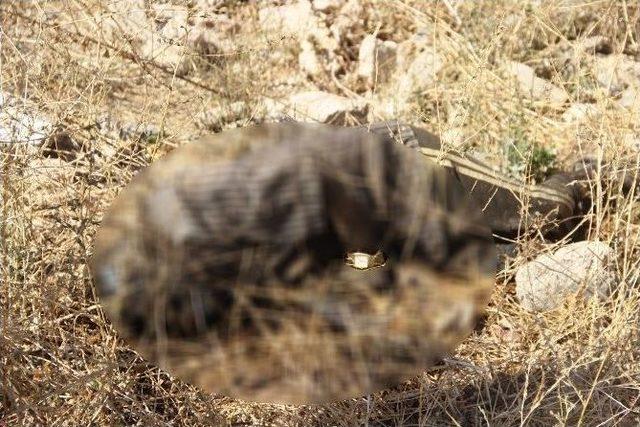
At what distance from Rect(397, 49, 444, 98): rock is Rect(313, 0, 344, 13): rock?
534 millimetres

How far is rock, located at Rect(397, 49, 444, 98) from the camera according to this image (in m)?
3.96

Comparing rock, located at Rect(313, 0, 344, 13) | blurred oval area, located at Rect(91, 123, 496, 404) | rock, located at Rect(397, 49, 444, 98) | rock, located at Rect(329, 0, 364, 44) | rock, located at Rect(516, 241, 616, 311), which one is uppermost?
blurred oval area, located at Rect(91, 123, 496, 404)

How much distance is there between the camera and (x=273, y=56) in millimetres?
4188

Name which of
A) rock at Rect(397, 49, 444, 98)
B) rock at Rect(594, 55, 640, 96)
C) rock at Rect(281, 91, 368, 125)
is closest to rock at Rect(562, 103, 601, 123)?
rock at Rect(594, 55, 640, 96)

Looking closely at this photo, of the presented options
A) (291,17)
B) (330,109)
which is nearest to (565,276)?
(330,109)

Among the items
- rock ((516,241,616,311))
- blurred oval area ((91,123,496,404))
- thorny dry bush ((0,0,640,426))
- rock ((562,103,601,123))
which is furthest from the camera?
rock ((562,103,601,123))

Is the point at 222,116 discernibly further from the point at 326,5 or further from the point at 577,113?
the point at 577,113

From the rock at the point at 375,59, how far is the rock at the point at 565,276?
1509 millimetres

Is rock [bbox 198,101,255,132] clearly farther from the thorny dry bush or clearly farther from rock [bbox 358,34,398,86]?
rock [bbox 358,34,398,86]

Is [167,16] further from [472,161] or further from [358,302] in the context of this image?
[358,302]

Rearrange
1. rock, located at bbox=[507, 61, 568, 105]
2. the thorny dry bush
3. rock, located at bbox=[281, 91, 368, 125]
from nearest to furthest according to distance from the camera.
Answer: the thorny dry bush < rock, located at bbox=[281, 91, 368, 125] < rock, located at bbox=[507, 61, 568, 105]

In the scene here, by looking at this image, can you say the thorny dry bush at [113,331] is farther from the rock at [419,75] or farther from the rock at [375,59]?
the rock at [375,59]

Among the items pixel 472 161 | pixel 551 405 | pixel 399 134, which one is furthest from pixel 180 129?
pixel 551 405

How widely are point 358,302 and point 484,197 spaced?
39.1 inches
